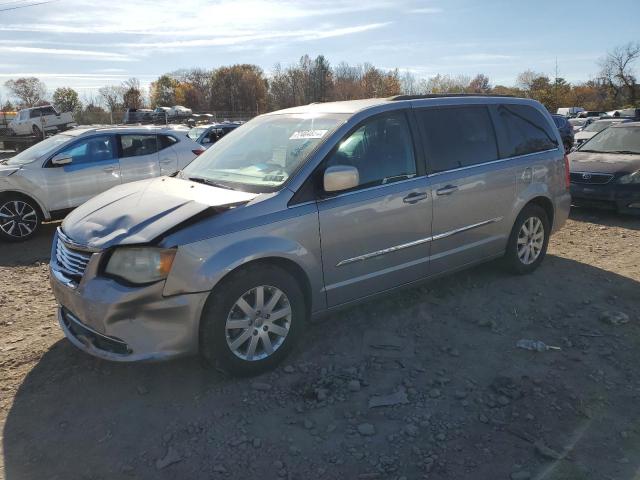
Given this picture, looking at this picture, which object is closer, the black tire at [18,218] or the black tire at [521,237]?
the black tire at [521,237]

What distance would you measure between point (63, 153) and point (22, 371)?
5.01 meters

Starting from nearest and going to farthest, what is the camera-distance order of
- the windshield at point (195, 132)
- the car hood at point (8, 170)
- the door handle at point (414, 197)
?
the door handle at point (414, 197), the car hood at point (8, 170), the windshield at point (195, 132)

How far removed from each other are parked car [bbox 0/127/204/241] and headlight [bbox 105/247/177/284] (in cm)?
526

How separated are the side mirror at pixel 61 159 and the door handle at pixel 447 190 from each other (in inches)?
232

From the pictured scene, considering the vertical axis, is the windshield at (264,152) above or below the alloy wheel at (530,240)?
above

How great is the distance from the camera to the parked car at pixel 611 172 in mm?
8195

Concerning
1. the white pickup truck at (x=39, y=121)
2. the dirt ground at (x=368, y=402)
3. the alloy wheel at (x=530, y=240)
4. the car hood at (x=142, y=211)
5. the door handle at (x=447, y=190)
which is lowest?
the dirt ground at (x=368, y=402)

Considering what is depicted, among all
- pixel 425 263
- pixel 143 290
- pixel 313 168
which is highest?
pixel 313 168

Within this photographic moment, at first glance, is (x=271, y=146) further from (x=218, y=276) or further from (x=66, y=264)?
(x=66, y=264)

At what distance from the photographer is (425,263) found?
4.47 m

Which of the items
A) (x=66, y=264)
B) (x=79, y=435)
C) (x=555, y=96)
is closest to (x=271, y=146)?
(x=66, y=264)

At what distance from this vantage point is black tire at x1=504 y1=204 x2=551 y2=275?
5.28 metres

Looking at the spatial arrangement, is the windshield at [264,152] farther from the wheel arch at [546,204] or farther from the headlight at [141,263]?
the wheel arch at [546,204]

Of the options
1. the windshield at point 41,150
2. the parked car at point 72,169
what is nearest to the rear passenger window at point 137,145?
the parked car at point 72,169
